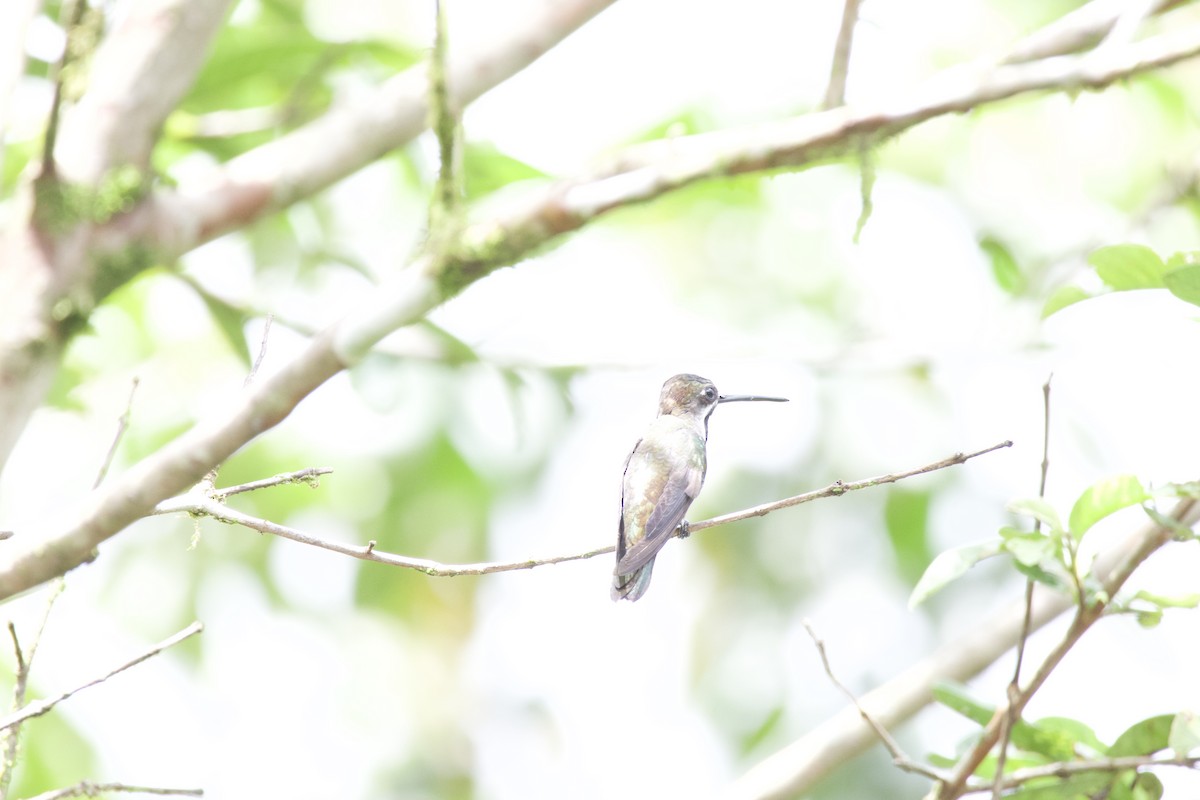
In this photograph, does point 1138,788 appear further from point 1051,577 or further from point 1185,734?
point 1051,577

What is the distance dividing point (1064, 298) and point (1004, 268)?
2.53 m

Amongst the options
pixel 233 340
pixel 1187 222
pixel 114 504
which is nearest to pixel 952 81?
pixel 114 504

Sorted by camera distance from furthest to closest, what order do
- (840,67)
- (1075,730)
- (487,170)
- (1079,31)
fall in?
(487,170)
(1079,31)
(840,67)
(1075,730)

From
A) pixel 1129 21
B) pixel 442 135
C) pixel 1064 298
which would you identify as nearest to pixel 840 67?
pixel 1129 21

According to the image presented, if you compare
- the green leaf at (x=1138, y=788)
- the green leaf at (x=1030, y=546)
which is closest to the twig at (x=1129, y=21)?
the green leaf at (x=1030, y=546)

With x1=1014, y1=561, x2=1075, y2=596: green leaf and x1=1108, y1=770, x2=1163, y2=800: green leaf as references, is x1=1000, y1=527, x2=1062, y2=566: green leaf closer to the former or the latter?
x1=1014, y1=561, x2=1075, y2=596: green leaf

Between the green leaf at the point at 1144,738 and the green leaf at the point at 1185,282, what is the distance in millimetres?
754

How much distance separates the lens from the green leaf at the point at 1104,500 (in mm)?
2277

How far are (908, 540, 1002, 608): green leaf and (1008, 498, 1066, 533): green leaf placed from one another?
8 cm

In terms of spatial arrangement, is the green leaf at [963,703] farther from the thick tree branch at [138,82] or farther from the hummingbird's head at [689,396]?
the thick tree branch at [138,82]

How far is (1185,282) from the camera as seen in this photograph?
2320 mm

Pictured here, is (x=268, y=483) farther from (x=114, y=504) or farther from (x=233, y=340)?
(x=233, y=340)

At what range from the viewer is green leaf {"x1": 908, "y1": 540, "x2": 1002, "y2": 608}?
2.24m

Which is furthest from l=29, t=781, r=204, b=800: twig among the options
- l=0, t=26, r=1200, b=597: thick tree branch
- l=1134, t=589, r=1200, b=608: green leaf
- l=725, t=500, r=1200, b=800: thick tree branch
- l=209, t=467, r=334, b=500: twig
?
l=1134, t=589, r=1200, b=608: green leaf
